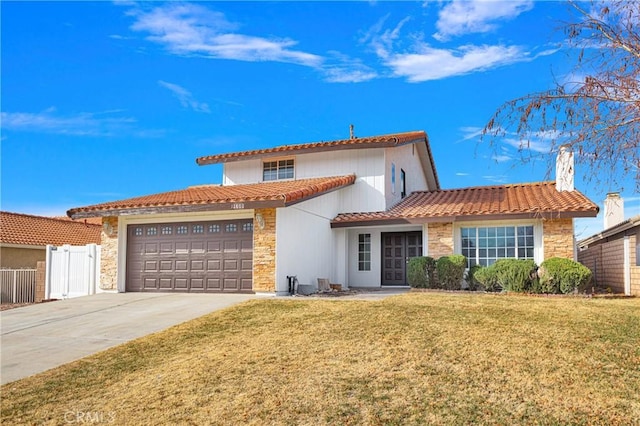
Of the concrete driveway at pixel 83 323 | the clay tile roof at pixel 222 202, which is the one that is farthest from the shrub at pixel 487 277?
the concrete driveway at pixel 83 323

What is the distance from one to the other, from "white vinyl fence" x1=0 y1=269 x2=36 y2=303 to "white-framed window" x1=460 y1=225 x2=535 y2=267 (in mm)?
17431

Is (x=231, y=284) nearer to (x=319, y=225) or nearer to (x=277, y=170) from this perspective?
(x=319, y=225)

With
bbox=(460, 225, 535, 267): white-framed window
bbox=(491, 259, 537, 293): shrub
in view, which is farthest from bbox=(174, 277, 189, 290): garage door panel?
bbox=(491, 259, 537, 293): shrub

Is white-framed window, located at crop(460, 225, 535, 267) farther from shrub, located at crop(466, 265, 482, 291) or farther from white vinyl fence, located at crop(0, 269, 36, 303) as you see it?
white vinyl fence, located at crop(0, 269, 36, 303)

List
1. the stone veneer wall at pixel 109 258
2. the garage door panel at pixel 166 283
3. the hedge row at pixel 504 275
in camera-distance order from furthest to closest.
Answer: the stone veneer wall at pixel 109 258, the garage door panel at pixel 166 283, the hedge row at pixel 504 275

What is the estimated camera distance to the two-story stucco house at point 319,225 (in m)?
15.3

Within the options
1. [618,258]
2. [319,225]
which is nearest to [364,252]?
[319,225]

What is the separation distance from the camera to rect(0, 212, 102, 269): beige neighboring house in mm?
25094

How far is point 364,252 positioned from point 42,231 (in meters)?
19.0

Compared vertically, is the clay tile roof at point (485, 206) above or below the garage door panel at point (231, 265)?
above

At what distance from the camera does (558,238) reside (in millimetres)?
15844

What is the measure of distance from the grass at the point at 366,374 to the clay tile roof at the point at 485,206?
19.5 ft

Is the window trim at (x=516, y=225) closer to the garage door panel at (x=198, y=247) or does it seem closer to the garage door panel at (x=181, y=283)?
the garage door panel at (x=198, y=247)

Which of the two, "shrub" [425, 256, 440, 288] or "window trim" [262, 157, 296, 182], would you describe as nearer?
"shrub" [425, 256, 440, 288]
